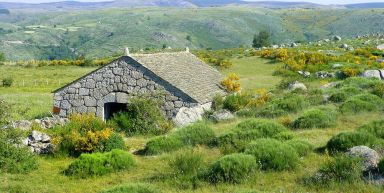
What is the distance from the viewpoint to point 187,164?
10.7 m

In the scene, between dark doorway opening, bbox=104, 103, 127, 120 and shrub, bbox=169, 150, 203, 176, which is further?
dark doorway opening, bbox=104, 103, 127, 120

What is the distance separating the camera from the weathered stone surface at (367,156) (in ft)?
31.3

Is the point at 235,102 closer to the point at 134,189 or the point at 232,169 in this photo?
the point at 232,169

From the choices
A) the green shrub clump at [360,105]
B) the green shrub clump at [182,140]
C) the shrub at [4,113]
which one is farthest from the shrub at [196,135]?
the green shrub clump at [360,105]

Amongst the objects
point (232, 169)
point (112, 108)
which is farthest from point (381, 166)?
point (112, 108)

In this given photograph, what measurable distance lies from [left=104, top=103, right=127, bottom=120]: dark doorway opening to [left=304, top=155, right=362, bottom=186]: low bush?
12.6m

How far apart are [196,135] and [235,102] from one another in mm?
7379

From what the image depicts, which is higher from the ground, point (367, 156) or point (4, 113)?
point (367, 156)

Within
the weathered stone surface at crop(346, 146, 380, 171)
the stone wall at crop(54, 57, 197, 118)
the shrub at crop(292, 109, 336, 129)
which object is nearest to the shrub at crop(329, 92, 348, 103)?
the shrub at crop(292, 109, 336, 129)

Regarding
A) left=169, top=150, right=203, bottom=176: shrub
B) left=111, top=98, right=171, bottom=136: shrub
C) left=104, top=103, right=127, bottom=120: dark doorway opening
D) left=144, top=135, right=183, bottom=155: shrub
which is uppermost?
left=169, top=150, right=203, bottom=176: shrub

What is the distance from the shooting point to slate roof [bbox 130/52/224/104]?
19734 mm

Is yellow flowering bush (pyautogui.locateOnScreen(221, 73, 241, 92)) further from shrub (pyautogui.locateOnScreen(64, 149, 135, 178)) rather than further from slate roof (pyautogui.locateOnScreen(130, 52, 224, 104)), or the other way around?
shrub (pyautogui.locateOnScreen(64, 149, 135, 178))

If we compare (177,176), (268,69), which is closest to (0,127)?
(177,176)

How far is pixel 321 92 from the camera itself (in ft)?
76.0
